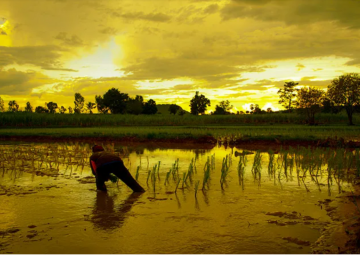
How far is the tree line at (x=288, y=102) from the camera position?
128 feet

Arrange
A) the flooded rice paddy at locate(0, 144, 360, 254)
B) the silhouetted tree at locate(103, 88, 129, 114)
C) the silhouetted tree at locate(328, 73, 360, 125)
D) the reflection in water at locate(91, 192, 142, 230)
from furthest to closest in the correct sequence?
the silhouetted tree at locate(103, 88, 129, 114) → the silhouetted tree at locate(328, 73, 360, 125) → the reflection in water at locate(91, 192, 142, 230) → the flooded rice paddy at locate(0, 144, 360, 254)

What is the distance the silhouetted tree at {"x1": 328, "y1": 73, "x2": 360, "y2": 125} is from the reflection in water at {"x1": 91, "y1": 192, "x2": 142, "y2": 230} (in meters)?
39.1

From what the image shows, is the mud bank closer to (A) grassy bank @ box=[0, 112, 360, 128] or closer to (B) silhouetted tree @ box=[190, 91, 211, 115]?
(A) grassy bank @ box=[0, 112, 360, 128]

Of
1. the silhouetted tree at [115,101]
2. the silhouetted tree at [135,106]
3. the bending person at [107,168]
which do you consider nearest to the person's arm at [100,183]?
the bending person at [107,168]

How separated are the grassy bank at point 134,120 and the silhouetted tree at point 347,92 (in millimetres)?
4571

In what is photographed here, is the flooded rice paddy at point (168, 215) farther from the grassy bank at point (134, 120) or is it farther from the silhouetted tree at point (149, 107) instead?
the silhouetted tree at point (149, 107)

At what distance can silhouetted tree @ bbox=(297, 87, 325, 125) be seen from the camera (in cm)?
3931

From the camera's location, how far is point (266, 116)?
44875mm

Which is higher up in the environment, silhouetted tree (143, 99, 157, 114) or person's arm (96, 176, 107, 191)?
silhouetted tree (143, 99, 157, 114)

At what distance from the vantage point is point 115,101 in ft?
235

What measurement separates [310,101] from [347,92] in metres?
4.85

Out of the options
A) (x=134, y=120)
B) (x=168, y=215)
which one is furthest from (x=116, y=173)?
(x=134, y=120)

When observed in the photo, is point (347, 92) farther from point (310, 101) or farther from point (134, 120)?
point (134, 120)

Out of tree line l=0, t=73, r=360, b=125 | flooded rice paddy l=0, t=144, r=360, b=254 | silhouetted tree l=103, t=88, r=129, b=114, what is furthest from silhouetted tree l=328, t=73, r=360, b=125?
silhouetted tree l=103, t=88, r=129, b=114
